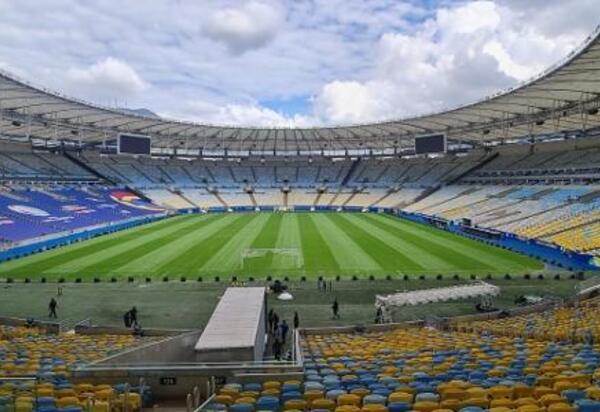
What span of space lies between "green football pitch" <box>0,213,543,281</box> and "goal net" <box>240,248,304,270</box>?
7 cm

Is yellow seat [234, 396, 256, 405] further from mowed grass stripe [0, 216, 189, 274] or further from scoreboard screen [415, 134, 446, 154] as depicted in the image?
scoreboard screen [415, 134, 446, 154]

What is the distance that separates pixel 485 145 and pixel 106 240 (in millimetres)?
59206

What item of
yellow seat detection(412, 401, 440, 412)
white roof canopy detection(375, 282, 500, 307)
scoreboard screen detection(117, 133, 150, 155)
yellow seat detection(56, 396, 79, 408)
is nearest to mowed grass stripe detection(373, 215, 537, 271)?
white roof canopy detection(375, 282, 500, 307)

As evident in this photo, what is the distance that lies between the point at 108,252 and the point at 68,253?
343 centimetres

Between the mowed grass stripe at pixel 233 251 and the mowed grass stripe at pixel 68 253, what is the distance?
34.4 ft

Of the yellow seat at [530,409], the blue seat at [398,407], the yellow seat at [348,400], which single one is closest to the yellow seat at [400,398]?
the blue seat at [398,407]

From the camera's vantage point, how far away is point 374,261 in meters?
41.2

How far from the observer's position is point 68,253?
46.7 metres

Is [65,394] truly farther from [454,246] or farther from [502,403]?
[454,246]

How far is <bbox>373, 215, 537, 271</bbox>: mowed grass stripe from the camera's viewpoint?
1615 inches

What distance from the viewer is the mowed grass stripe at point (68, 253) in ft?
132

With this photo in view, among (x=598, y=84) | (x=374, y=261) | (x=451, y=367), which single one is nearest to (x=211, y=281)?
(x=374, y=261)

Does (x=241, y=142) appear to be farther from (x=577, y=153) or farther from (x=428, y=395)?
(x=428, y=395)

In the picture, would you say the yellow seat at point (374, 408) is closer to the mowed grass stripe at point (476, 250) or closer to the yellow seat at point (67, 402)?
the yellow seat at point (67, 402)
